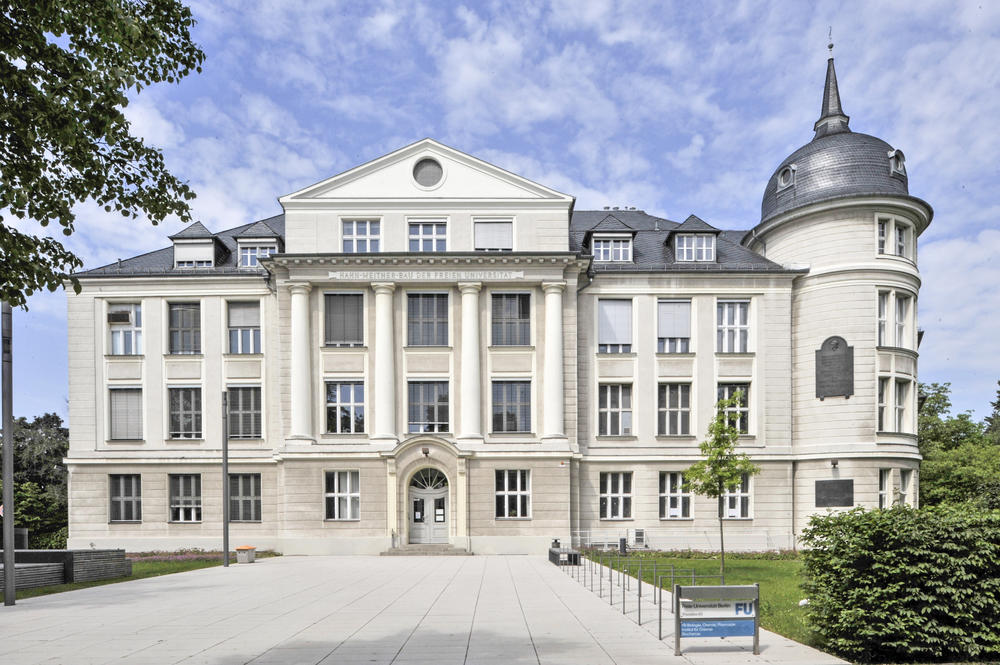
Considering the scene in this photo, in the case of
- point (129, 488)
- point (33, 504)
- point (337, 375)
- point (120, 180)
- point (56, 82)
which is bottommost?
point (33, 504)

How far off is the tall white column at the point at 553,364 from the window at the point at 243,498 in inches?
542

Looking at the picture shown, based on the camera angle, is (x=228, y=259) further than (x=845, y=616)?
Yes

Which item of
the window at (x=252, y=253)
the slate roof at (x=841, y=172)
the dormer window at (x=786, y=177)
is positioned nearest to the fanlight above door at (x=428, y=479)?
the window at (x=252, y=253)

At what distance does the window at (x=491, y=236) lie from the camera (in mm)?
30844

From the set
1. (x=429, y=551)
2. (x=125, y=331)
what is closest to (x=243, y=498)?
(x=429, y=551)

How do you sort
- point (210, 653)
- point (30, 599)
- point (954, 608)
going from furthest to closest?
point (30, 599) < point (210, 653) < point (954, 608)

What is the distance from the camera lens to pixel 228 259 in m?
33.9

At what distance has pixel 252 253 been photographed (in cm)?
3297

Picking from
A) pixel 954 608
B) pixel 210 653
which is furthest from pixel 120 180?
pixel 954 608

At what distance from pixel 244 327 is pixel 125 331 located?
571 centimetres

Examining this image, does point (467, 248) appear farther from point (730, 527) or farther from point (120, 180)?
point (120, 180)

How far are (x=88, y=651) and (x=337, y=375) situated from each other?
65.3 feet

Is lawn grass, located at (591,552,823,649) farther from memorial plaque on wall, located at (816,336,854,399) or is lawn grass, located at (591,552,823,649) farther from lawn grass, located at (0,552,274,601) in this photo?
lawn grass, located at (0,552,274,601)

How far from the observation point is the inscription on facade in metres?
29.9
